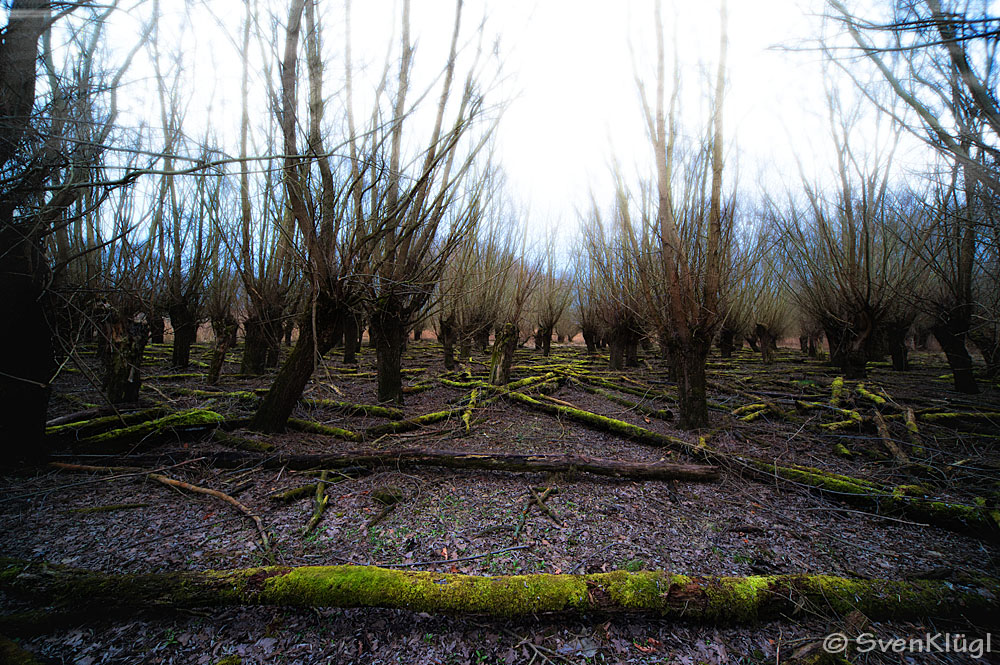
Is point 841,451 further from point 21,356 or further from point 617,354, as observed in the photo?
point 21,356

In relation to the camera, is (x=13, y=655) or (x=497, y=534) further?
(x=497, y=534)

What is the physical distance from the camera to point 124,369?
175 inches

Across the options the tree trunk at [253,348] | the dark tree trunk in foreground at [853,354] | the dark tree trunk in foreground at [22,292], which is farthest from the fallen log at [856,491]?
the tree trunk at [253,348]

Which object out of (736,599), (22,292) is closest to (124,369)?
(22,292)

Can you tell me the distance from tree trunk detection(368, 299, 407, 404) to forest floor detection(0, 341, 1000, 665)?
3.30ft

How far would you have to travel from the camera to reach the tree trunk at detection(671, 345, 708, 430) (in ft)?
14.1

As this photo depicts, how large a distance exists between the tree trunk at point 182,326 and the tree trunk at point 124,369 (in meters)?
3.88

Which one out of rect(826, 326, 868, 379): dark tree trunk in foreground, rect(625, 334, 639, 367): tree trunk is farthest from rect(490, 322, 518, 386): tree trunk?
rect(826, 326, 868, 379): dark tree trunk in foreground

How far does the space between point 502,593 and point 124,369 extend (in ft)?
17.4

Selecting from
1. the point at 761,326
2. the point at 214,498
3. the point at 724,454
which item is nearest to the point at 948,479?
the point at 724,454

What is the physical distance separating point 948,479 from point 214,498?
569 centimetres

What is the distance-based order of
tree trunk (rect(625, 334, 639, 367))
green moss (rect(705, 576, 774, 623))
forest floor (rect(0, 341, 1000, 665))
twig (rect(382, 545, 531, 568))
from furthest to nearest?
tree trunk (rect(625, 334, 639, 367)) → twig (rect(382, 545, 531, 568)) → green moss (rect(705, 576, 774, 623)) → forest floor (rect(0, 341, 1000, 665))

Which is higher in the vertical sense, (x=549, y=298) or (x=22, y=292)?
(x=549, y=298)

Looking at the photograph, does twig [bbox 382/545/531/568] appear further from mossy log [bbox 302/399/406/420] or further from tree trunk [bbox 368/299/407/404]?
tree trunk [bbox 368/299/407/404]
